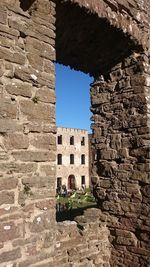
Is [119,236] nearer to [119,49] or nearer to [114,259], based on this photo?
[114,259]

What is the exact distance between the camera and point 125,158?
18.7 ft

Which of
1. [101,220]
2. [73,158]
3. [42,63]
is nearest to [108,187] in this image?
[101,220]

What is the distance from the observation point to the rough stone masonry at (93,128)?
3471 millimetres

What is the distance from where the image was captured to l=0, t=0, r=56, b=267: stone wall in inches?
132

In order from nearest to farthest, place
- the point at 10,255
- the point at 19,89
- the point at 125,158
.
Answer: the point at 10,255, the point at 19,89, the point at 125,158

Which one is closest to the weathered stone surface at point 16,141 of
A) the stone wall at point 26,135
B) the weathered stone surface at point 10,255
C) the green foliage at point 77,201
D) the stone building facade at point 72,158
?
the stone wall at point 26,135

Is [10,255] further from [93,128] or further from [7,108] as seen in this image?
[93,128]

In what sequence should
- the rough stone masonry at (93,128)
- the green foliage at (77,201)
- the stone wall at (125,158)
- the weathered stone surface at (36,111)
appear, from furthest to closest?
the green foliage at (77,201)
the stone wall at (125,158)
the weathered stone surface at (36,111)
the rough stone masonry at (93,128)

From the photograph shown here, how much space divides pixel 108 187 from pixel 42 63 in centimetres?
284

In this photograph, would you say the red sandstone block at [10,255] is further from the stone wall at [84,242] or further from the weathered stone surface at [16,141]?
the stone wall at [84,242]

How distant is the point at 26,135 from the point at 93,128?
2.83 meters

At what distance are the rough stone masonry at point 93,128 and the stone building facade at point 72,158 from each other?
30.5 m

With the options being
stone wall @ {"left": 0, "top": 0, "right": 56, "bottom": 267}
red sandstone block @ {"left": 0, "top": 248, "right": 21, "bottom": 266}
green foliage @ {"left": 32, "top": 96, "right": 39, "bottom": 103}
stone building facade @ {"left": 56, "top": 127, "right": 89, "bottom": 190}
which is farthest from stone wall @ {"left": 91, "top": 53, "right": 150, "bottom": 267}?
stone building facade @ {"left": 56, "top": 127, "right": 89, "bottom": 190}

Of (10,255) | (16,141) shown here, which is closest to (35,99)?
(16,141)
